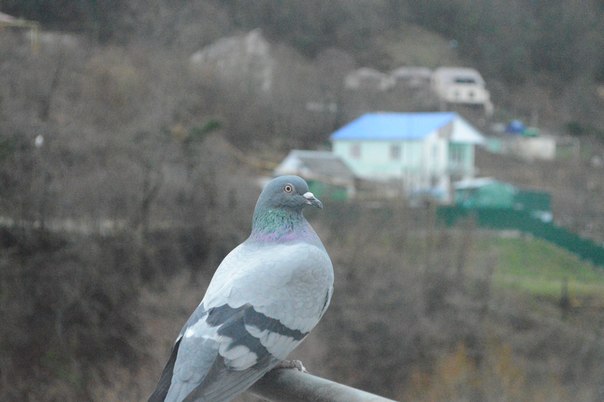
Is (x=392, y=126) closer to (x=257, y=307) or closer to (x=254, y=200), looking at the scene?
(x=254, y=200)

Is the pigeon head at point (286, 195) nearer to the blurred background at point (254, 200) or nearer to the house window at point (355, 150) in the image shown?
the blurred background at point (254, 200)

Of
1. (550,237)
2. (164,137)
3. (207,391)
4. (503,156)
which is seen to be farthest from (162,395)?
(503,156)

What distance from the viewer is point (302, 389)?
3.88 ft

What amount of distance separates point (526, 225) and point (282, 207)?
13.9 m

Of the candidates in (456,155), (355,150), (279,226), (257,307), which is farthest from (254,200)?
(257,307)

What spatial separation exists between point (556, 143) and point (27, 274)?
12767mm

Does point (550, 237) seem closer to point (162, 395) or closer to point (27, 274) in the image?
point (27, 274)

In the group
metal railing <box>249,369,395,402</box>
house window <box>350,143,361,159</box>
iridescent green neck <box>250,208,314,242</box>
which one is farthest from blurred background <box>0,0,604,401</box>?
metal railing <box>249,369,395,402</box>

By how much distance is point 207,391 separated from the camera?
1.33m

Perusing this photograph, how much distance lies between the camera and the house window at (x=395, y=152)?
16.7 meters

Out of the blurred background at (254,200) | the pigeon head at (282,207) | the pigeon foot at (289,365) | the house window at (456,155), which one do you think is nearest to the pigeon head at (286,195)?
the pigeon head at (282,207)

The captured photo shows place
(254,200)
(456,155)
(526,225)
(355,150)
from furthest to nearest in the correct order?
(456,155), (355,150), (526,225), (254,200)

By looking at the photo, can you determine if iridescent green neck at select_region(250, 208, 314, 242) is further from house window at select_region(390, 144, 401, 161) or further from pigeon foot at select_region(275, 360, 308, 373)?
house window at select_region(390, 144, 401, 161)

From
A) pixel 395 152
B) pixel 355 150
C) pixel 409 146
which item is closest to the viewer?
pixel 409 146
